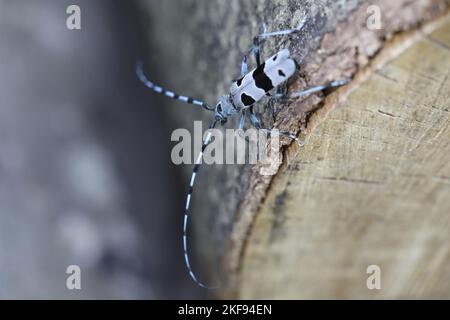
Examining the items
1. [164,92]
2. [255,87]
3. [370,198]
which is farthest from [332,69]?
[164,92]

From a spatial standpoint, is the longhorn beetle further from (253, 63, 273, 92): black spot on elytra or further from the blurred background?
the blurred background

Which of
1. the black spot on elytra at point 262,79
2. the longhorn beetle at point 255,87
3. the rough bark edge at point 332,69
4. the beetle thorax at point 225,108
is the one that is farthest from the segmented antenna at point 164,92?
the rough bark edge at point 332,69

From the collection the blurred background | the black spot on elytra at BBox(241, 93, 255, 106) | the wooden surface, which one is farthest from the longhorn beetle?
the blurred background

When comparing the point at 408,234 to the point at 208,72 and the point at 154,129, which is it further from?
the point at 154,129

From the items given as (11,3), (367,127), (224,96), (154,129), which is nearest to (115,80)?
(154,129)

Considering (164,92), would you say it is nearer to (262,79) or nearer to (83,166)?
(83,166)

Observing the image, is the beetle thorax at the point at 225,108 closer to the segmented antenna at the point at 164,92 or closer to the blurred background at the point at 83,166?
A: the segmented antenna at the point at 164,92

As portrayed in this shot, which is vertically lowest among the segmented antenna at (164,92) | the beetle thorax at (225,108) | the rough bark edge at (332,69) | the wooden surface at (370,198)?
the wooden surface at (370,198)

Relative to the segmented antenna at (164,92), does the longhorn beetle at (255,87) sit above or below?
below
